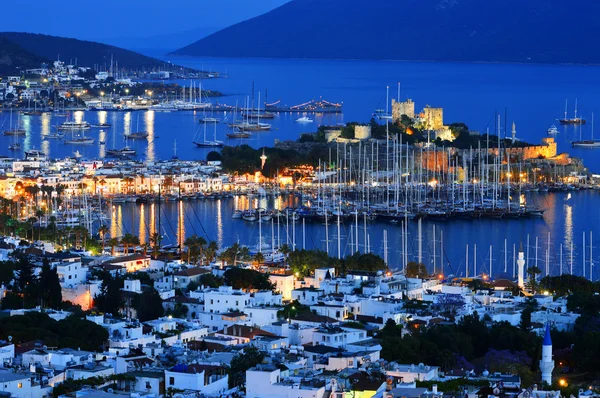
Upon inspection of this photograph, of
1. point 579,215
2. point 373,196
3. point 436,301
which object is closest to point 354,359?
point 436,301

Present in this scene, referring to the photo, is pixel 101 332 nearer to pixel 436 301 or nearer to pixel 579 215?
pixel 436 301

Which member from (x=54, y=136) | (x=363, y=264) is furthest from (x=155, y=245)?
(x=54, y=136)

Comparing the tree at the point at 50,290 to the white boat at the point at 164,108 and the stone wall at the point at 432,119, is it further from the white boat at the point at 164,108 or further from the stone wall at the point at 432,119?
the white boat at the point at 164,108

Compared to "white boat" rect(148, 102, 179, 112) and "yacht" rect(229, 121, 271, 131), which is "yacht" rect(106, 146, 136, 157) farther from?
"white boat" rect(148, 102, 179, 112)

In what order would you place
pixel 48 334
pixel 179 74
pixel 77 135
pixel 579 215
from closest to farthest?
1. pixel 48 334
2. pixel 579 215
3. pixel 77 135
4. pixel 179 74

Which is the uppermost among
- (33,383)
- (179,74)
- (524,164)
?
(179,74)

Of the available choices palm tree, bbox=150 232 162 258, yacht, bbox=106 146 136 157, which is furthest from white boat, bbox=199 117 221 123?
palm tree, bbox=150 232 162 258

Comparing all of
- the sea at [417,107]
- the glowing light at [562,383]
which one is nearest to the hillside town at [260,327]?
the glowing light at [562,383]
